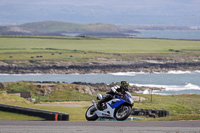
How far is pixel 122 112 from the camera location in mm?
21344

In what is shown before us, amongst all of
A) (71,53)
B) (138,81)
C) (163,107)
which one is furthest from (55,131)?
(71,53)

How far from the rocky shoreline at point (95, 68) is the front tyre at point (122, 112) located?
120756 millimetres

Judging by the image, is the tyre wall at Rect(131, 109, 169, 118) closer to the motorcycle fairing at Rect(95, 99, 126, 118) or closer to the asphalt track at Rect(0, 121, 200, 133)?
the motorcycle fairing at Rect(95, 99, 126, 118)

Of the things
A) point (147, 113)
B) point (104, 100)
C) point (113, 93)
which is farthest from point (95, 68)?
point (113, 93)

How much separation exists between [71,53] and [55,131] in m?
165

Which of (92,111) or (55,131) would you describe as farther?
(92,111)

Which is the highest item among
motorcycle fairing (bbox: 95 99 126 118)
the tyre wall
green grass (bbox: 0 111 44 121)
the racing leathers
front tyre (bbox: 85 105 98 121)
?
the racing leathers

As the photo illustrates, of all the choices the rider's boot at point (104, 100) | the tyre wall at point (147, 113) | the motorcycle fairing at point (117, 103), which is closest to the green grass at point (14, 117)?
the rider's boot at point (104, 100)

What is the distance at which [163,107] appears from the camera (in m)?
52.4

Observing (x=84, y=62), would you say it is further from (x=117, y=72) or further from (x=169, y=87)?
(x=169, y=87)

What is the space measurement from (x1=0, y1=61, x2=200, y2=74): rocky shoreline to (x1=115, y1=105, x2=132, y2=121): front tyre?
396 feet

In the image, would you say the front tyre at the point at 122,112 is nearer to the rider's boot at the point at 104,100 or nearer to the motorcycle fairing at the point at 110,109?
the motorcycle fairing at the point at 110,109

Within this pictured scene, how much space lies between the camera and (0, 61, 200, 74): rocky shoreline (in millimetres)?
142500

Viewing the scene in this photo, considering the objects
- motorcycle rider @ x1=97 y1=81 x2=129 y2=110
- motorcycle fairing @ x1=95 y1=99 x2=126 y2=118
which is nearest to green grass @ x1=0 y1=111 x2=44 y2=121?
motorcycle fairing @ x1=95 y1=99 x2=126 y2=118
